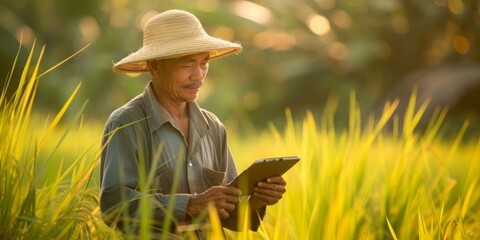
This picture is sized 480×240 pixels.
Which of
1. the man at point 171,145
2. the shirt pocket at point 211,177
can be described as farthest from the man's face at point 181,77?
the shirt pocket at point 211,177

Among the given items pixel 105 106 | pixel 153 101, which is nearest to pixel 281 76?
pixel 105 106

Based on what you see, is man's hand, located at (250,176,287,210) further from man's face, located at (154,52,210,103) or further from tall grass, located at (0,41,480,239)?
man's face, located at (154,52,210,103)

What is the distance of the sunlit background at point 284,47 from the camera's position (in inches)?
547

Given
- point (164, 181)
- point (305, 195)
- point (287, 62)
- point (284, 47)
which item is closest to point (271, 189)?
point (164, 181)

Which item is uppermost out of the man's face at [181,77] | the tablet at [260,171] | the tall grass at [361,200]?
the man's face at [181,77]

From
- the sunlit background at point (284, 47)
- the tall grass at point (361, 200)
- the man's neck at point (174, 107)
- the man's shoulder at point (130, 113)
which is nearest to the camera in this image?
the man's shoulder at point (130, 113)

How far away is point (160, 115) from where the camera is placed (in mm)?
3217

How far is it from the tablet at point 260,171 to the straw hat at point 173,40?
449 mm

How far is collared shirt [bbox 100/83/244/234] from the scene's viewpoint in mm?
3012

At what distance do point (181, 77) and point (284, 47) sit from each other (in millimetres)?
13888

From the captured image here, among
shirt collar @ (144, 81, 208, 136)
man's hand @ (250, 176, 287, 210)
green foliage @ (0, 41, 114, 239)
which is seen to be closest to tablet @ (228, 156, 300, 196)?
man's hand @ (250, 176, 287, 210)

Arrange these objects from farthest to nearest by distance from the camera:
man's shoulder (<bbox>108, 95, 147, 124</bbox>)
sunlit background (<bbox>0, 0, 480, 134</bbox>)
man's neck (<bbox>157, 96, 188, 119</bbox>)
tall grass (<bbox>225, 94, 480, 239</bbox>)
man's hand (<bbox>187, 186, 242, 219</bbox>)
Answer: sunlit background (<bbox>0, 0, 480, 134</bbox>) → tall grass (<bbox>225, 94, 480, 239</bbox>) → man's neck (<bbox>157, 96, 188, 119</bbox>) → man's shoulder (<bbox>108, 95, 147, 124</bbox>) → man's hand (<bbox>187, 186, 242, 219</bbox>)

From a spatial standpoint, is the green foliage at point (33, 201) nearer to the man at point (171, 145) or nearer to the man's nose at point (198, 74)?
the man at point (171, 145)

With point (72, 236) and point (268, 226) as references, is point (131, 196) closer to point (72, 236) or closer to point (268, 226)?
point (72, 236)
